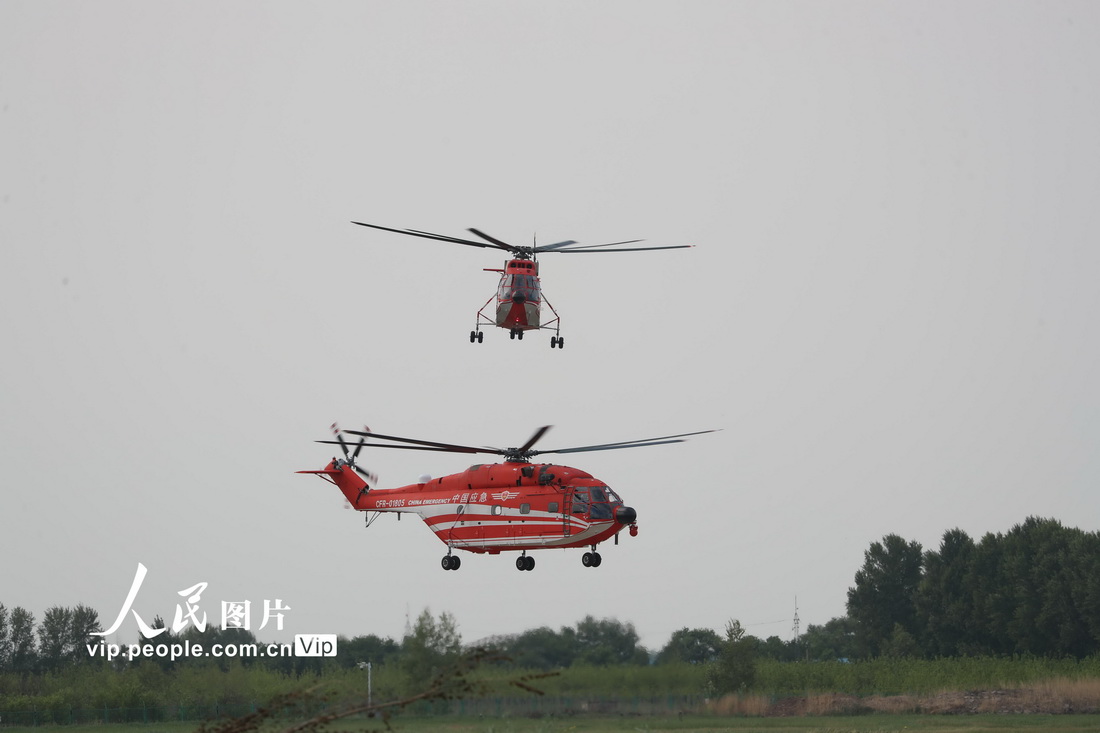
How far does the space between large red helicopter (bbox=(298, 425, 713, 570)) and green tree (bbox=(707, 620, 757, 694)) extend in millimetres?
17357

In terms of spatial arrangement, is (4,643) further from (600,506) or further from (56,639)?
(600,506)

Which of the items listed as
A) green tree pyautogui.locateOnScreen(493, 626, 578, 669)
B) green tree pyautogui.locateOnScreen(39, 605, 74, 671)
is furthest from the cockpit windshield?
green tree pyautogui.locateOnScreen(39, 605, 74, 671)

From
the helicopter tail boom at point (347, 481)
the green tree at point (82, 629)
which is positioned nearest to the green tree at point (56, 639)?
the green tree at point (82, 629)

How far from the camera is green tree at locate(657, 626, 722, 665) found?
57.2 meters

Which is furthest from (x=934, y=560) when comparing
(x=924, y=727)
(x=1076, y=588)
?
(x=924, y=727)

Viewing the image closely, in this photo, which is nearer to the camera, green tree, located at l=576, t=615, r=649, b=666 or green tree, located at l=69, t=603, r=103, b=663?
green tree, located at l=576, t=615, r=649, b=666

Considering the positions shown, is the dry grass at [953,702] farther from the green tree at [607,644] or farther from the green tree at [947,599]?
the green tree at [947,599]

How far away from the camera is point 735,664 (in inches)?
2562

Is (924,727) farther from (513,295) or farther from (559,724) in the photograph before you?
(513,295)

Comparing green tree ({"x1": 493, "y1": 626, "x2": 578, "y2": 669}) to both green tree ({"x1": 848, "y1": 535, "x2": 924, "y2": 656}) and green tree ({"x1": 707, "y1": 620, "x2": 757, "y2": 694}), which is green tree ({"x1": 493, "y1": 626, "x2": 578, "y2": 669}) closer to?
green tree ({"x1": 707, "y1": 620, "x2": 757, "y2": 694})

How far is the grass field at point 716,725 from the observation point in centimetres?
5128

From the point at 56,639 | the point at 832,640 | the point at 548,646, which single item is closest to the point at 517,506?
the point at 548,646

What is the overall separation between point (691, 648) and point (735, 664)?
655 centimetres

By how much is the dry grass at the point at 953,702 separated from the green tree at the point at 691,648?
2.54 metres
